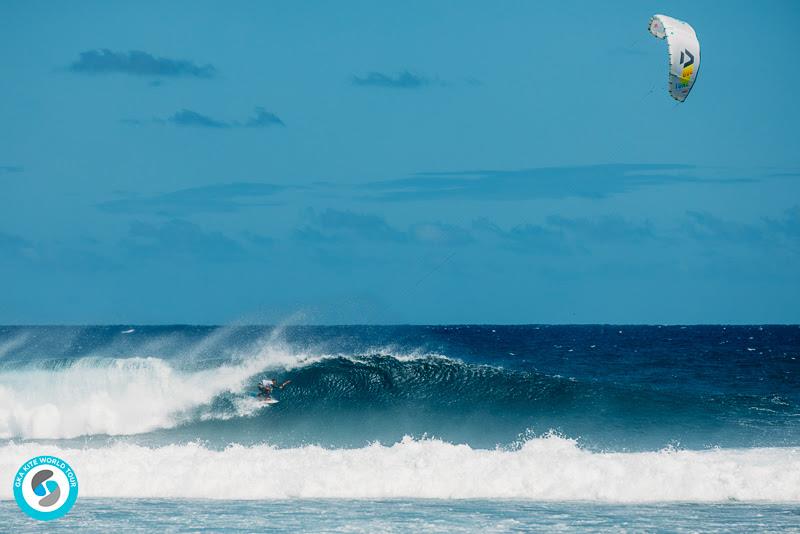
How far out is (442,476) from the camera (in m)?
14.7

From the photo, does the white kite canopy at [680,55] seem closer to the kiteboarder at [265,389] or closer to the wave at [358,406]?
the wave at [358,406]

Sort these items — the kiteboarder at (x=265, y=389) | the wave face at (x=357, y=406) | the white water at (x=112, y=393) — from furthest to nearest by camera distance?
the kiteboarder at (x=265, y=389)
the white water at (x=112, y=393)
the wave face at (x=357, y=406)

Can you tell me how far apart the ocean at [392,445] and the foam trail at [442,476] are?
30 mm

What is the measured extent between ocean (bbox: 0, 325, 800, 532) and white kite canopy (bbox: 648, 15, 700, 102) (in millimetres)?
6428

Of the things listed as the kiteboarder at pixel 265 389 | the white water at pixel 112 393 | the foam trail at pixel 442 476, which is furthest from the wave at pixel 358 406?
the foam trail at pixel 442 476

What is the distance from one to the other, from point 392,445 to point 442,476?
3947 millimetres

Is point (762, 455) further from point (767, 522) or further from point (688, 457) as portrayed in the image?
point (767, 522)

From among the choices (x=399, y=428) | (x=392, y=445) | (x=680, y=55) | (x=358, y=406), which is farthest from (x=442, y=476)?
(x=680, y=55)

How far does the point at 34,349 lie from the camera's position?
6238 cm

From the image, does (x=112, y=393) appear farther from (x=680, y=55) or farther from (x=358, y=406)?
(x=680, y=55)

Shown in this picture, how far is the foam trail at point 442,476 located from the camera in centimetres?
1417

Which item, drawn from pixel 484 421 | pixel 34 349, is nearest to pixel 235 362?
pixel 484 421

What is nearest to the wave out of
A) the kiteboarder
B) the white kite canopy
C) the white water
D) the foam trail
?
the white water

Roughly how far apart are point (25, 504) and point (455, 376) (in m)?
13.2
